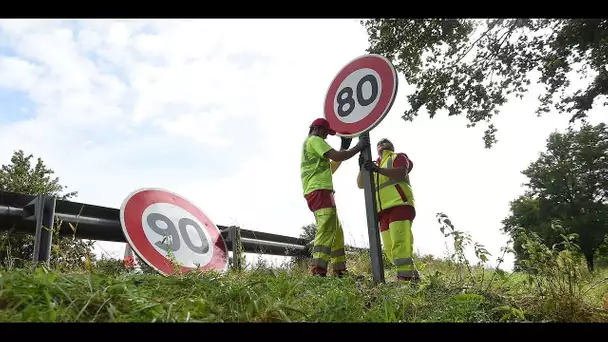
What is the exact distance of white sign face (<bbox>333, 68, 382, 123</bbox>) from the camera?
3.76 m

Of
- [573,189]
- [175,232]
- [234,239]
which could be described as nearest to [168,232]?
[175,232]

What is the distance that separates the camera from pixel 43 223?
4.31 meters

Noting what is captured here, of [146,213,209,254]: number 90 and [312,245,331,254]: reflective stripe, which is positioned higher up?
[146,213,209,254]: number 90

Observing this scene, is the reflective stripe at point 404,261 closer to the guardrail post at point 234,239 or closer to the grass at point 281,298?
the grass at point 281,298

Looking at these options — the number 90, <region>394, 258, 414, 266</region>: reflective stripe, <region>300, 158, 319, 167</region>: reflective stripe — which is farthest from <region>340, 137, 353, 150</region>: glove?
the number 90

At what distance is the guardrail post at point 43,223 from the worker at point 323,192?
2694 mm

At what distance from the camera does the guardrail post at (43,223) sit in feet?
13.5

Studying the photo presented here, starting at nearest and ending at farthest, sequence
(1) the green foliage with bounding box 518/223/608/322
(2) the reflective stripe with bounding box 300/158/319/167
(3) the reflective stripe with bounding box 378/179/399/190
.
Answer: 1. (1) the green foliage with bounding box 518/223/608/322
2. (2) the reflective stripe with bounding box 300/158/319/167
3. (3) the reflective stripe with bounding box 378/179/399/190

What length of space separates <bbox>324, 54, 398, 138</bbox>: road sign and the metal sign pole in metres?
0.23

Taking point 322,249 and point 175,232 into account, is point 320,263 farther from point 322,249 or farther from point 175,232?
point 175,232

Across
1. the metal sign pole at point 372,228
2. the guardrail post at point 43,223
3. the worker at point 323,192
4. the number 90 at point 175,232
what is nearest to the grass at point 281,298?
the metal sign pole at point 372,228

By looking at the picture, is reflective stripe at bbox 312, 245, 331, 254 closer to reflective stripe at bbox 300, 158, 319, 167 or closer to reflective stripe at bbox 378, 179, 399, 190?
reflective stripe at bbox 300, 158, 319, 167

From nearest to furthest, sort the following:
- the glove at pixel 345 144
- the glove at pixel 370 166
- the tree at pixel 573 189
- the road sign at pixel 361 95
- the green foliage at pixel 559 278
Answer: the green foliage at pixel 559 278 → the road sign at pixel 361 95 → the glove at pixel 370 166 → the glove at pixel 345 144 → the tree at pixel 573 189
